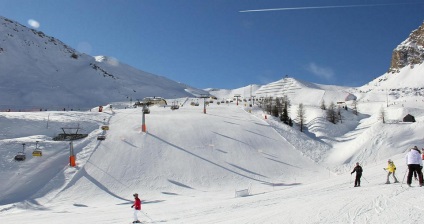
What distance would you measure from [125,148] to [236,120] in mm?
21130

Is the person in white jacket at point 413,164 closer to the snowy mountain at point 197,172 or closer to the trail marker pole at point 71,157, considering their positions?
the snowy mountain at point 197,172

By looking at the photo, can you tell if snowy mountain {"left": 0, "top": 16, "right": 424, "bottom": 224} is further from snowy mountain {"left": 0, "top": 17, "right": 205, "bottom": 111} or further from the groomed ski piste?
snowy mountain {"left": 0, "top": 17, "right": 205, "bottom": 111}

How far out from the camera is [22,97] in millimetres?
91875

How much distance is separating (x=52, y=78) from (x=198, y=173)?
9804 cm

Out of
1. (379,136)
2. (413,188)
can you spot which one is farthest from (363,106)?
(413,188)

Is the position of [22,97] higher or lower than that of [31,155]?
higher

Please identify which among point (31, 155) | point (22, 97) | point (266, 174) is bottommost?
point (266, 174)

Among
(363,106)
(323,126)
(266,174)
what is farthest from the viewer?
(363,106)

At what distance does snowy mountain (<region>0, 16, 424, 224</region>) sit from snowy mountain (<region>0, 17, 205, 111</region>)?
50248 millimetres

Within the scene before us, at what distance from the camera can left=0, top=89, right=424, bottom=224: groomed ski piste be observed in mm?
15625

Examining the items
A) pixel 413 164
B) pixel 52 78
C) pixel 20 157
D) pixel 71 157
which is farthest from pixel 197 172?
pixel 52 78

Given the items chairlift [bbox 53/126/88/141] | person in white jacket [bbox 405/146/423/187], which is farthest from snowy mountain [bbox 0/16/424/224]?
chairlift [bbox 53/126/88/141]

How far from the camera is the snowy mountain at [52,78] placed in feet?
313

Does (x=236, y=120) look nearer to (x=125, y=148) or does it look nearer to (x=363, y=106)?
(x=125, y=148)
